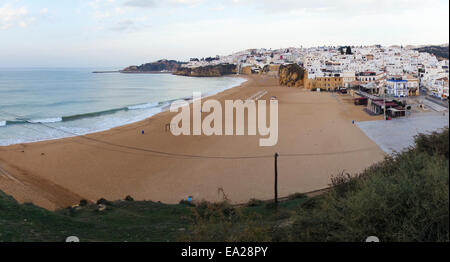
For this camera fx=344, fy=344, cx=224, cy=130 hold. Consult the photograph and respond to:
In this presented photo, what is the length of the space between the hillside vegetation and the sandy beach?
82.1 inches

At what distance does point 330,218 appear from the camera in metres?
3.58

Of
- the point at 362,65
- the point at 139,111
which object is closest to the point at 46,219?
the point at 139,111

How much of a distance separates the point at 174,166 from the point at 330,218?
312 inches

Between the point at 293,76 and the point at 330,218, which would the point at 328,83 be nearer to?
the point at 293,76

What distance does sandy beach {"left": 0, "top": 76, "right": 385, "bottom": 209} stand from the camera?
8875 mm

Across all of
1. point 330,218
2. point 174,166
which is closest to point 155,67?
point 174,166

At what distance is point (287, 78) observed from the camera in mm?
45562

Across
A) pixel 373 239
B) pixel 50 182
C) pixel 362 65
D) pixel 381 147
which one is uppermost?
pixel 362 65

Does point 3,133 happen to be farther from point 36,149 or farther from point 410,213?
point 410,213

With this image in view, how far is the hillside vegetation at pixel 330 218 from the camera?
9.26ft

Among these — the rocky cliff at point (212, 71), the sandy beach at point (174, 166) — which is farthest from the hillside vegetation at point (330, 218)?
the rocky cliff at point (212, 71)

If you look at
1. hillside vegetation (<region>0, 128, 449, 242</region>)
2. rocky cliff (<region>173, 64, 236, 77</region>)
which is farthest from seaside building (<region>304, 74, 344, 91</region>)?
rocky cliff (<region>173, 64, 236, 77</region>)

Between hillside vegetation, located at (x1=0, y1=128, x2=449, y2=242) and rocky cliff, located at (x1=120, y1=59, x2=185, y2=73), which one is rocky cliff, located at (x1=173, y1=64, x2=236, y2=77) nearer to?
rocky cliff, located at (x1=120, y1=59, x2=185, y2=73)
